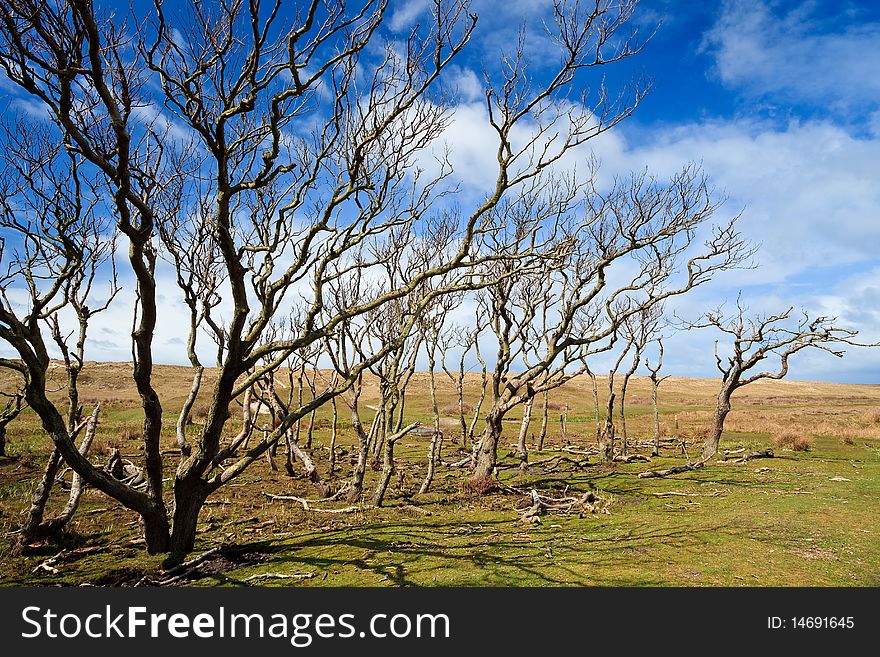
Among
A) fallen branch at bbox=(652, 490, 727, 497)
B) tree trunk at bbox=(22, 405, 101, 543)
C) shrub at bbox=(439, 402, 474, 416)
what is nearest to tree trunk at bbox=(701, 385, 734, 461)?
fallen branch at bbox=(652, 490, 727, 497)

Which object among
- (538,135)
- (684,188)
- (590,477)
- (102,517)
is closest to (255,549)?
(102,517)

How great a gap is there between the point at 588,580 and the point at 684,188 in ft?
44.0

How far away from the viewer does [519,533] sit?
1102 centimetres

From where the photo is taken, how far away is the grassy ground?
7.91 metres

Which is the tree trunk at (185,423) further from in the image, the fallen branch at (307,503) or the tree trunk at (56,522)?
the fallen branch at (307,503)

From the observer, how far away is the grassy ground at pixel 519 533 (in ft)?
26.0

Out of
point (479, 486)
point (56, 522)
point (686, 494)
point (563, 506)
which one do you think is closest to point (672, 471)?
point (686, 494)

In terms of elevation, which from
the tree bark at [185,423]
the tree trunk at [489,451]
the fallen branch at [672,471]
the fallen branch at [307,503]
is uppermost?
the tree bark at [185,423]

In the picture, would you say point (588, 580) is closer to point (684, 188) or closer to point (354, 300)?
point (354, 300)

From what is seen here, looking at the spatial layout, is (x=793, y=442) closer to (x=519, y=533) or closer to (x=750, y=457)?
(x=750, y=457)

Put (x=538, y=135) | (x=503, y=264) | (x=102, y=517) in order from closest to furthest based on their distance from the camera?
(x=538, y=135) → (x=102, y=517) → (x=503, y=264)

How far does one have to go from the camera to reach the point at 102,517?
43.2 ft

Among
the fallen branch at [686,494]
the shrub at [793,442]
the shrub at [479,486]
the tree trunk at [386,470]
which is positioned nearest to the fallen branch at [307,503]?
the tree trunk at [386,470]

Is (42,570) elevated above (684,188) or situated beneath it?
situated beneath
